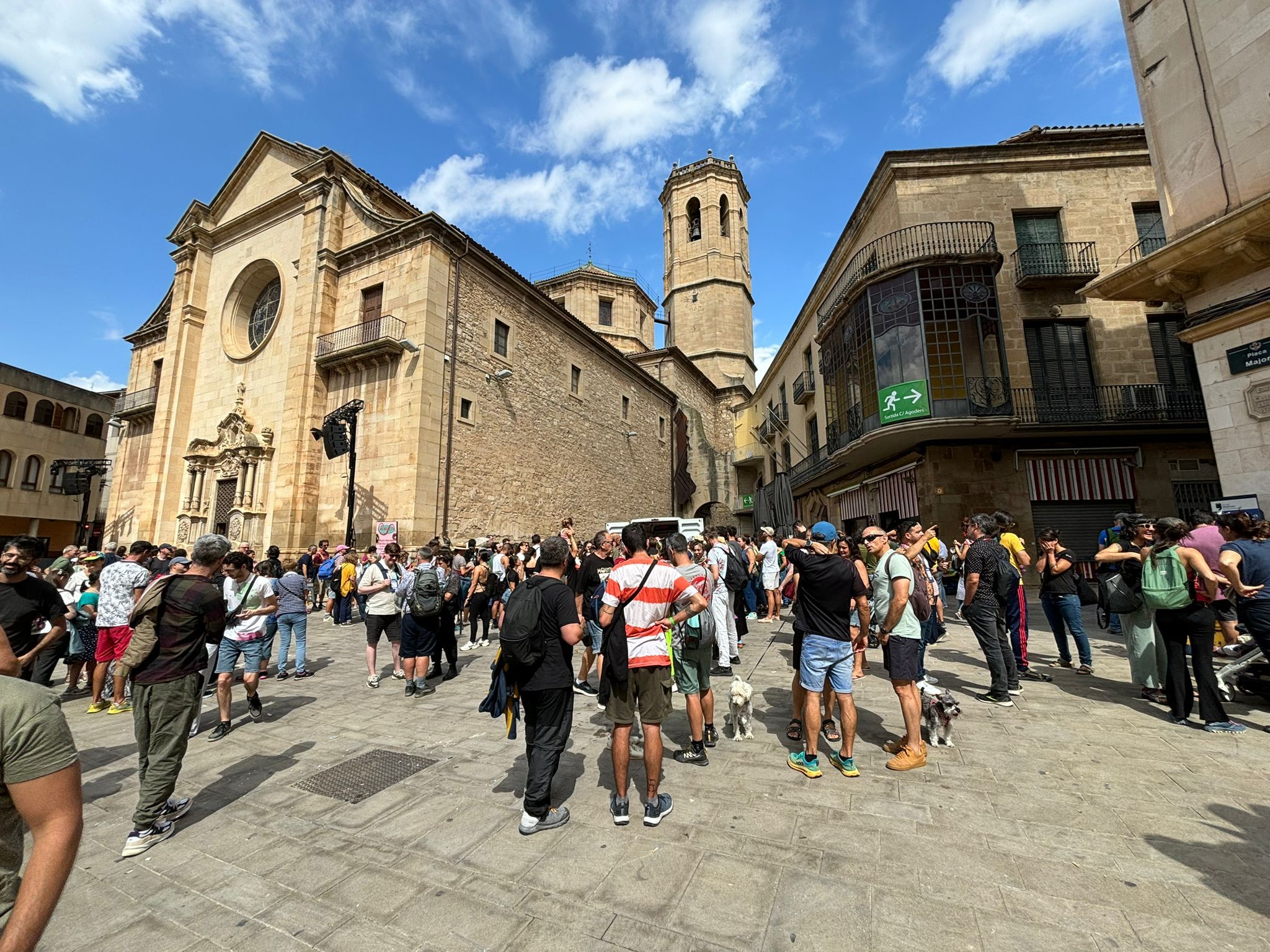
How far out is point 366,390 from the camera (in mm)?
15961

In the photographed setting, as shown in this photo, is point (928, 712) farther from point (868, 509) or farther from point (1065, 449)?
point (868, 509)

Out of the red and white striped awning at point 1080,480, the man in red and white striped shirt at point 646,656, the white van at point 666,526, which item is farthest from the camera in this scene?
the white van at point 666,526

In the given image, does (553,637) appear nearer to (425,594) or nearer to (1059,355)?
(425,594)

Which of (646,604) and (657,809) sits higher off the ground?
(646,604)

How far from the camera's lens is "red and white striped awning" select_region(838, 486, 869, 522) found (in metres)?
17.6

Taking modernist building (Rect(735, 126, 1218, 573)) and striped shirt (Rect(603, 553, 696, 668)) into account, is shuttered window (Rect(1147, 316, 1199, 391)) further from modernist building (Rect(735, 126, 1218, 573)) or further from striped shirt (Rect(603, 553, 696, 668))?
striped shirt (Rect(603, 553, 696, 668))

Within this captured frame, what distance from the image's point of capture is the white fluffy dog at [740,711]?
444cm

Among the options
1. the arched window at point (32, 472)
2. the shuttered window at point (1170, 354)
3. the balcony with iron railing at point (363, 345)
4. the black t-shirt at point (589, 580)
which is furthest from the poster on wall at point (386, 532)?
the arched window at point (32, 472)

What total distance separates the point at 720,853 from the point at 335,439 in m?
15.2

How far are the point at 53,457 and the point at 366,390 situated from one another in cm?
2558

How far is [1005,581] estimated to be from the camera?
5.41 m

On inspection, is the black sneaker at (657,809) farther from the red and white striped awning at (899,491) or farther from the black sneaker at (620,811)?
the red and white striped awning at (899,491)

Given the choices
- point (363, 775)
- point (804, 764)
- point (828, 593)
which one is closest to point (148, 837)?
point (363, 775)

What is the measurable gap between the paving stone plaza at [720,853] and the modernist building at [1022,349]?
30.5 ft
